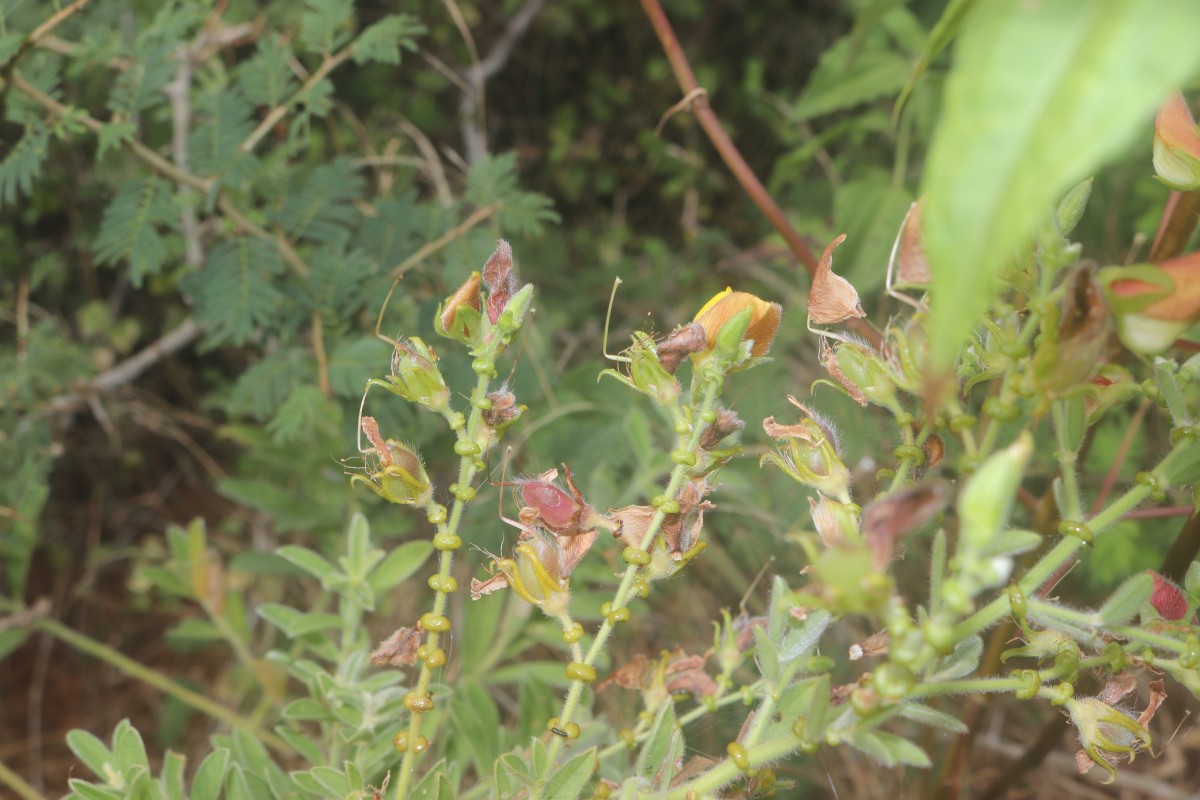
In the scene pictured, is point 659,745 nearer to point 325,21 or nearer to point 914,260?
point 914,260

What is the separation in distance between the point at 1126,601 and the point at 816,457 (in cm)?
17

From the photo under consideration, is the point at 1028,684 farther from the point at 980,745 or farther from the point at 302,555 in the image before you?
the point at 980,745

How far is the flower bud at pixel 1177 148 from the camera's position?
20.6 inches

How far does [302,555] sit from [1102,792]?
40.9 inches

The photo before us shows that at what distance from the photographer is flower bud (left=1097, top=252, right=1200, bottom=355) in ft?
A: 1.32

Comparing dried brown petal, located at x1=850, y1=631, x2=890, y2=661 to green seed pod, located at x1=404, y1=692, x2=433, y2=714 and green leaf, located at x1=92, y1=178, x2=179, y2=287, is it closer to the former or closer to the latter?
green seed pod, located at x1=404, y1=692, x2=433, y2=714

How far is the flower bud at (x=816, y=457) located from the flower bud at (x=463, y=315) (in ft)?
Result: 0.60

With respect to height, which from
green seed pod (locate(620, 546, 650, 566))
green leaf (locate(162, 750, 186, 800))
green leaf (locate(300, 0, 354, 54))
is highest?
green leaf (locate(300, 0, 354, 54))

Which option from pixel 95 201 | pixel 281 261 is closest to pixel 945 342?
pixel 281 261

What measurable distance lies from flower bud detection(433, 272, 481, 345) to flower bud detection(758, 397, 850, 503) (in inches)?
7.1

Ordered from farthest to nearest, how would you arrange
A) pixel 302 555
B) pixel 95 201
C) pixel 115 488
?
1. pixel 115 488
2. pixel 95 201
3. pixel 302 555

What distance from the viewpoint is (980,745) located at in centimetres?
125

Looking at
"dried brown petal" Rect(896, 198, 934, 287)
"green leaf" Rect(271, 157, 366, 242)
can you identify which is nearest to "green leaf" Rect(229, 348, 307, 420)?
"green leaf" Rect(271, 157, 366, 242)

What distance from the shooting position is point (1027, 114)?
10.4 inches
